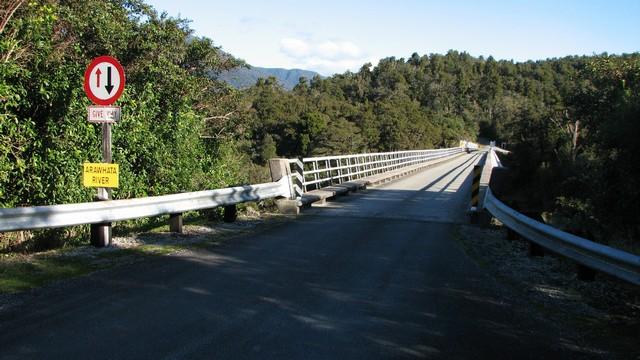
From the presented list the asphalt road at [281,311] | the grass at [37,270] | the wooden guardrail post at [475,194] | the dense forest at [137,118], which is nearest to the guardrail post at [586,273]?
the asphalt road at [281,311]

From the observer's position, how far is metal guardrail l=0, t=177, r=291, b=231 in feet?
22.3

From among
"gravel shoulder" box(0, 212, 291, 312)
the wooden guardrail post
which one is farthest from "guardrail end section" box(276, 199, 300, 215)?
the wooden guardrail post

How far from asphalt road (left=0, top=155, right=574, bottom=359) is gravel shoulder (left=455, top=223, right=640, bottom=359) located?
10.4 inches

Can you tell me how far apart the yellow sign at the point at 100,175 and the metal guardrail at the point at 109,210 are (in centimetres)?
29

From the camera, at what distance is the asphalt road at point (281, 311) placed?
453cm

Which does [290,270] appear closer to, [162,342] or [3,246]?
[162,342]

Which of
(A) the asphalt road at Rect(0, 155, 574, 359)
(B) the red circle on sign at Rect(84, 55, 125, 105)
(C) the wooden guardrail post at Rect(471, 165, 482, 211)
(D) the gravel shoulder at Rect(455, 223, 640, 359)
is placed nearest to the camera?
(A) the asphalt road at Rect(0, 155, 574, 359)

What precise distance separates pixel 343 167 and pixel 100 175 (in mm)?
13961

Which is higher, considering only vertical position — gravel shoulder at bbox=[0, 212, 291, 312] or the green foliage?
the green foliage

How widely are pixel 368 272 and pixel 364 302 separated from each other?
1426 mm

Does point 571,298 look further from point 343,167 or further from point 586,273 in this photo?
point 343,167

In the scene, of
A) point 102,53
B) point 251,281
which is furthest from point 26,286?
point 102,53

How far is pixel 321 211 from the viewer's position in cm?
1447

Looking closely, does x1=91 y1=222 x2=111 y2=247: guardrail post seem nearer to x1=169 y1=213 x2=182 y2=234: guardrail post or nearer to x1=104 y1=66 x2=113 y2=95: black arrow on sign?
x1=169 y1=213 x2=182 y2=234: guardrail post
